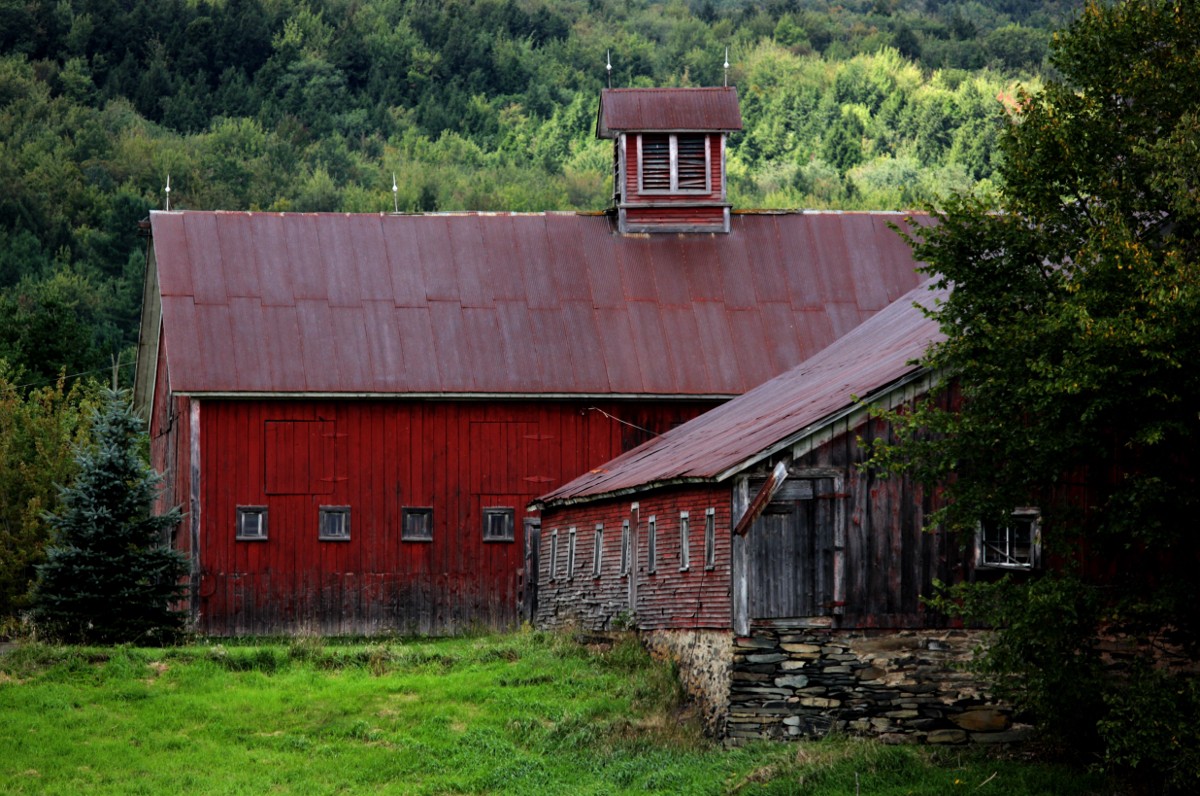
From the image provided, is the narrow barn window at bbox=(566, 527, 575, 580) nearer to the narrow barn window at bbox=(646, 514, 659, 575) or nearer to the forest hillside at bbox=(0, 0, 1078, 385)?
the narrow barn window at bbox=(646, 514, 659, 575)

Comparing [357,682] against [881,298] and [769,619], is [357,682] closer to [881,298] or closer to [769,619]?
[769,619]

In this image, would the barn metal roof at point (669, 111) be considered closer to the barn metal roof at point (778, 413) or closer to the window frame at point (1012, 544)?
the barn metal roof at point (778, 413)

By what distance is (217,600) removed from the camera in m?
35.2

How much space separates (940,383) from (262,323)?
17.6 metres

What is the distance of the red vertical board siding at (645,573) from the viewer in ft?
80.2

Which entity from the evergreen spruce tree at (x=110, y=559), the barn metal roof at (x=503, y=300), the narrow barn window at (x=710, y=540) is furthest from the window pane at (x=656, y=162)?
the narrow barn window at (x=710, y=540)

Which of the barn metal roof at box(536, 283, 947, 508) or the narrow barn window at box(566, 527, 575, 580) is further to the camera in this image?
the narrow barn window at box(566, 527, 575, 580)

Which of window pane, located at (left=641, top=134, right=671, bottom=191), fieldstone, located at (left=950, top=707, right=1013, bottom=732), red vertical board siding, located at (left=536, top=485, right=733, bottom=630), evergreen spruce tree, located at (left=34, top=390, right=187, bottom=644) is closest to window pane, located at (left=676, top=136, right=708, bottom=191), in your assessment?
window pane, located at (left=641, top=134, right=671, bottom=191)

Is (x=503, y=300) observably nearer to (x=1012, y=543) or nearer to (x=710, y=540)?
(x=710, y=540)

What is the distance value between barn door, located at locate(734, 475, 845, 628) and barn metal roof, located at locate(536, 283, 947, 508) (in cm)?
68

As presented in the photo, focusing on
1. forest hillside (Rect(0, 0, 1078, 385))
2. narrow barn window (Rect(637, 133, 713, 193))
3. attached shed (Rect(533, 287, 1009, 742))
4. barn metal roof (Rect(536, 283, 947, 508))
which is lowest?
attached shed (Rect(533, 287, 1009, 742))

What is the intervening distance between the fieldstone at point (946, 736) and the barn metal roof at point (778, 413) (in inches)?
151

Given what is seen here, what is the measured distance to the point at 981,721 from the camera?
23.4m

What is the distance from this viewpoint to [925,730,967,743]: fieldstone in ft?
76.4
